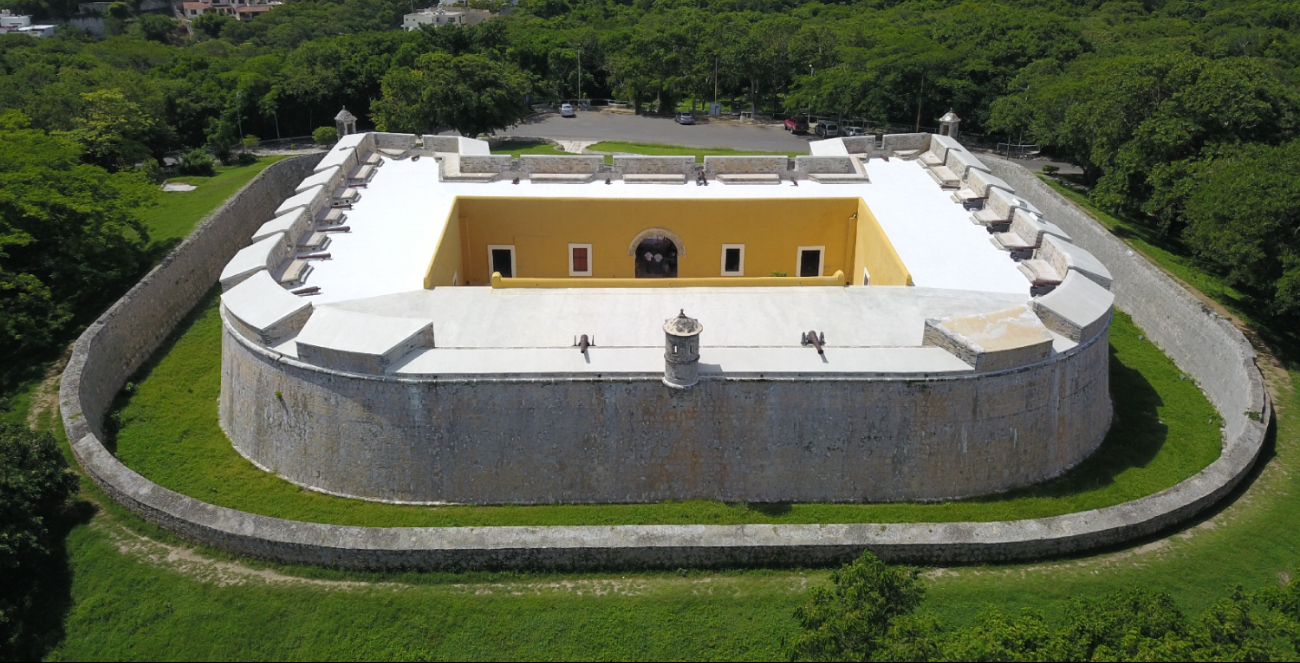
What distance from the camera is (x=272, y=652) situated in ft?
51.9

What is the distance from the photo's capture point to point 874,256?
Result: 2700 centimetres

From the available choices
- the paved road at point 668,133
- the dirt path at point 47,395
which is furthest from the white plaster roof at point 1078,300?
the paved road at point 668,133

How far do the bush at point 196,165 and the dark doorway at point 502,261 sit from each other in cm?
2477

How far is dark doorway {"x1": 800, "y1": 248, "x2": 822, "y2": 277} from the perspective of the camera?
3006 cm

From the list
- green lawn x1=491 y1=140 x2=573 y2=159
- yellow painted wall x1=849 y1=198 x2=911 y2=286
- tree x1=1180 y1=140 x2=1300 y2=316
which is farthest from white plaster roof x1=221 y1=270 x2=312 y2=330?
green lawn x1=491 y1=140 x2=573 y2=159

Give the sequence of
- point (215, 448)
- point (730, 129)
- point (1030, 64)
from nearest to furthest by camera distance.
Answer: point (215, 448) → point (1030, 64) → point (730, 129)

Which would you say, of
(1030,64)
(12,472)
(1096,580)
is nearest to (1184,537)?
(1096,580)

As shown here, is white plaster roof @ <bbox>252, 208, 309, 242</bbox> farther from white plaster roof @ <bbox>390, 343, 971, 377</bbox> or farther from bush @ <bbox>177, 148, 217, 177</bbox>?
bush @ <bbox>177, 148, 217, 177</bbox>

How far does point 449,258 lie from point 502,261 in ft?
10.8

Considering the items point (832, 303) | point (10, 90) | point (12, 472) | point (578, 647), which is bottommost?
point (578, 647)

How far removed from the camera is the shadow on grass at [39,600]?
15.8 metres

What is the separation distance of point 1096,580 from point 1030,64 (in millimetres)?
44450

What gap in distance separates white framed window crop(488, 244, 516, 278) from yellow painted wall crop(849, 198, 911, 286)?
11097 mm

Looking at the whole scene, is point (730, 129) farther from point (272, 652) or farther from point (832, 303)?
point (272, 652)
